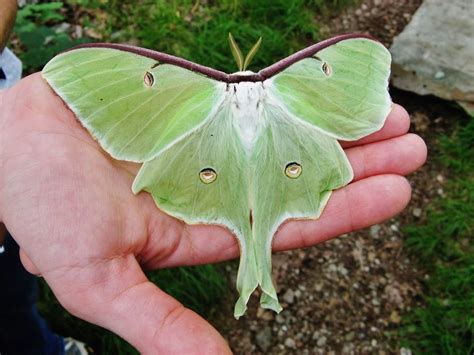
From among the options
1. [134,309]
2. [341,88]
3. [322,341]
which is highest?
[341,88]

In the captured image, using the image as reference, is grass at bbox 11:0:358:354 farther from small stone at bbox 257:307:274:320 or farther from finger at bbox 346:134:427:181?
finger at bbox 346:134:427:181

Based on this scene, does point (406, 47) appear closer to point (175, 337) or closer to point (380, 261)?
point (380, 261)

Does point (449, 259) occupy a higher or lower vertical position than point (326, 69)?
lower

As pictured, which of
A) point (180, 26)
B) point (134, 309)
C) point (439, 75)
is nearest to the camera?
point (134, 309)

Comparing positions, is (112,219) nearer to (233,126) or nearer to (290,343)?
(233,126)

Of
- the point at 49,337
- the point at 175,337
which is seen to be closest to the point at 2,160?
the point at 175,337

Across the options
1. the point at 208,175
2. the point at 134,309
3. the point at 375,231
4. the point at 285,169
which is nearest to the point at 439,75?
the point at 375,231

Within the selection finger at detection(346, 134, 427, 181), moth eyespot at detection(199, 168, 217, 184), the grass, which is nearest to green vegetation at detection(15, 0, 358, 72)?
the grass
